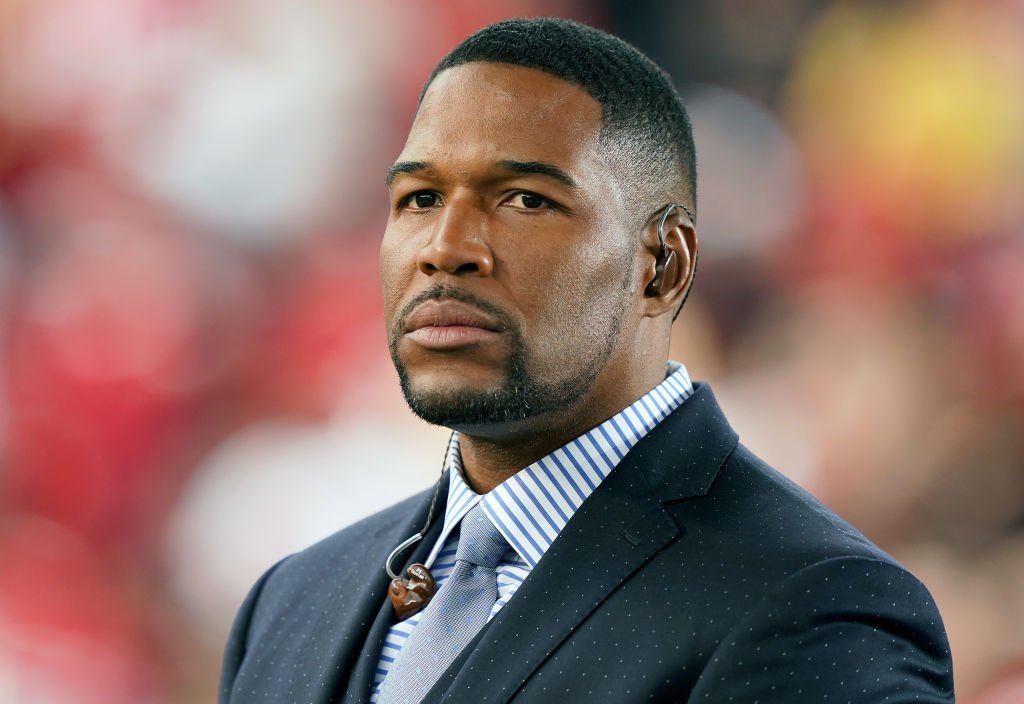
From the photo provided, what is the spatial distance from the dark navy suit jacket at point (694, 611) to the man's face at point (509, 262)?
18 cm

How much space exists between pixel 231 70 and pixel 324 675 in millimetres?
2218

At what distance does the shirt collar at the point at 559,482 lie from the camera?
1.86 meters

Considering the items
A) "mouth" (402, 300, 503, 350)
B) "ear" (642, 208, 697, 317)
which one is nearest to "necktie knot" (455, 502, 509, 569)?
"mouth" (402, 300, 503, 350)

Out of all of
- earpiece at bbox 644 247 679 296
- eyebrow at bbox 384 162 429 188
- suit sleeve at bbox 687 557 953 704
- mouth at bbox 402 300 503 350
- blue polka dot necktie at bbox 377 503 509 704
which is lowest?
suit sleeve at bbox 687 557 953 704

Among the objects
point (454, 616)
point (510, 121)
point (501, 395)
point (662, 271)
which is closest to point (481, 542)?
point (454, 616)

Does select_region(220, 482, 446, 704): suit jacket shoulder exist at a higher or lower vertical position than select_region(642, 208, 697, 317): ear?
lower

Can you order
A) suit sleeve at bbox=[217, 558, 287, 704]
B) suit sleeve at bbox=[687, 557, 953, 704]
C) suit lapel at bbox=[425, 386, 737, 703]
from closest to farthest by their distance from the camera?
1. suit sleeve at bbox=[687, 557, 953, 704]
2. suit lapel at bbox=[425, 386, 737, 703]
3. suit sleeve at bbox=[217, 558, 287, 704]

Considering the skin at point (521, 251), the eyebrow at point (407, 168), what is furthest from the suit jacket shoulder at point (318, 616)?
the eyebrow at point (407, 168)

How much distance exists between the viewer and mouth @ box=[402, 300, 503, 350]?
5.84ft

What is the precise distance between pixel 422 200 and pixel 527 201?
0.59ft

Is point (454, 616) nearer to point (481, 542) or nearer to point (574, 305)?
point (481, 542)

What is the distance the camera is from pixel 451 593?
1860mm

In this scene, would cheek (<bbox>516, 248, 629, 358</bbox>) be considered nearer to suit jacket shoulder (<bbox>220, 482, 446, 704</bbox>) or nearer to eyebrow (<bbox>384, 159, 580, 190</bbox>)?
eyebrow (<bbox>384, 159, 580, 190</bbox>)

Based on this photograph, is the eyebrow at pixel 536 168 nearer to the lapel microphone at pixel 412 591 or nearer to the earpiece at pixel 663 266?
the earpiece at pixel 663 266
